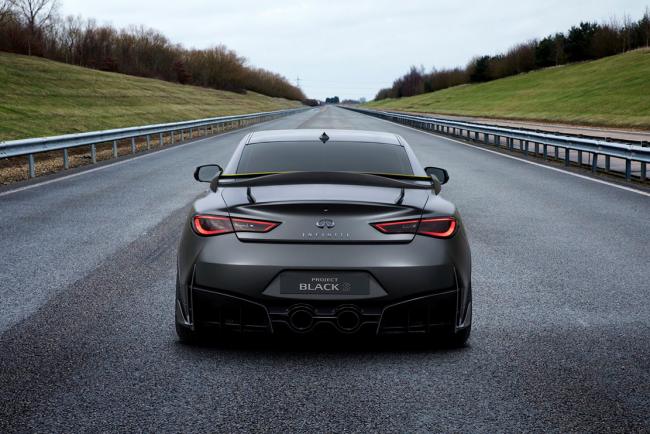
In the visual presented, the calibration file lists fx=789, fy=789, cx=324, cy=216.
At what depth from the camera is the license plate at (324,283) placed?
4395mm

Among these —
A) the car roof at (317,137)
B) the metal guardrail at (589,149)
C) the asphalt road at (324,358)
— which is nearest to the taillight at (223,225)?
the asphalt road at (324,358)

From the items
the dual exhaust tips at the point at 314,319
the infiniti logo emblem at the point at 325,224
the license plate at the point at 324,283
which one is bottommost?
the dual exhaust tips at the point at 314,319

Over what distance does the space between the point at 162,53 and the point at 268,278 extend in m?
126

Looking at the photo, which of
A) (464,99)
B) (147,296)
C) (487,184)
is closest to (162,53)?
(464,99)

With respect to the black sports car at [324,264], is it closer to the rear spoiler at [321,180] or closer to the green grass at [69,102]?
the rear spoiler at [321,180]

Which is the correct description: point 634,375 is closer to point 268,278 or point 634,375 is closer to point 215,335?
point 268,278

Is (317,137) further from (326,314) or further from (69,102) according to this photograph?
(69,102)

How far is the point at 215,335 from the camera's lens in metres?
4.75

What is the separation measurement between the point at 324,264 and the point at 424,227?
63cm

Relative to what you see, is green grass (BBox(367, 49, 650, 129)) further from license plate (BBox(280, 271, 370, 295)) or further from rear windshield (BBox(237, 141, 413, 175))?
license plate (BBox(280, 271, 370, 295))

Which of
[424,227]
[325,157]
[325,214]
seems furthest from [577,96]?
[325,214]

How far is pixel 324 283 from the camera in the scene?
4402 mm

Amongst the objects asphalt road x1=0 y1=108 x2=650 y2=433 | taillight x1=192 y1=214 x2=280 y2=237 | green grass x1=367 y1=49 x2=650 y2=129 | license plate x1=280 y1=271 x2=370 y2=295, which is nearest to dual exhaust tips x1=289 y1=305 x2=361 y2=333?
license plate x1=280 y1=271 x2=370 y2=295

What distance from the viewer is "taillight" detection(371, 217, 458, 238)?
4.46 m
